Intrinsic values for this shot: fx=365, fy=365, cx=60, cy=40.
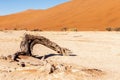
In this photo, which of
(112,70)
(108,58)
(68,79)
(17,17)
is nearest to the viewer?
(68,79)

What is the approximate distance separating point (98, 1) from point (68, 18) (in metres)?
15.5

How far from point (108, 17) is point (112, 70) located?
4155 cm

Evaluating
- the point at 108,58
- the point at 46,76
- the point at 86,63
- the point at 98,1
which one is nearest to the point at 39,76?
the point at 46,76

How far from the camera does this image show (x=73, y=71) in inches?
398

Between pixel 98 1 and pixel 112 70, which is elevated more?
pixel 98 1

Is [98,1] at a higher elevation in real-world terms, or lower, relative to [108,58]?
higher

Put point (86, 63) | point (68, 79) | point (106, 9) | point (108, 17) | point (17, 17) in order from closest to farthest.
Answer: point (68, 79) → point (86, 63) → point (108, 17) → point (106, 9) → point (17, 17)

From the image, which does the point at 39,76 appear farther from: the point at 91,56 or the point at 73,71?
the point at 91,56

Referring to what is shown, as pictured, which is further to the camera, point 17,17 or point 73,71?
point 17,17

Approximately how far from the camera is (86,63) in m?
13.5

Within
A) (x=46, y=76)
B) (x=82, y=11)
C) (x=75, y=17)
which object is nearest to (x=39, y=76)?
(x=46, y=76)

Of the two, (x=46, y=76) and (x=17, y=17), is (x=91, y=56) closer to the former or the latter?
(x=46, y=76)

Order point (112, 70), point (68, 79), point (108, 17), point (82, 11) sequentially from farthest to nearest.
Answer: point (82, 11) < point (108, 17) < point (112, 70) < point (68, 79)

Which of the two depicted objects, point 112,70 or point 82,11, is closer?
point 112,70
